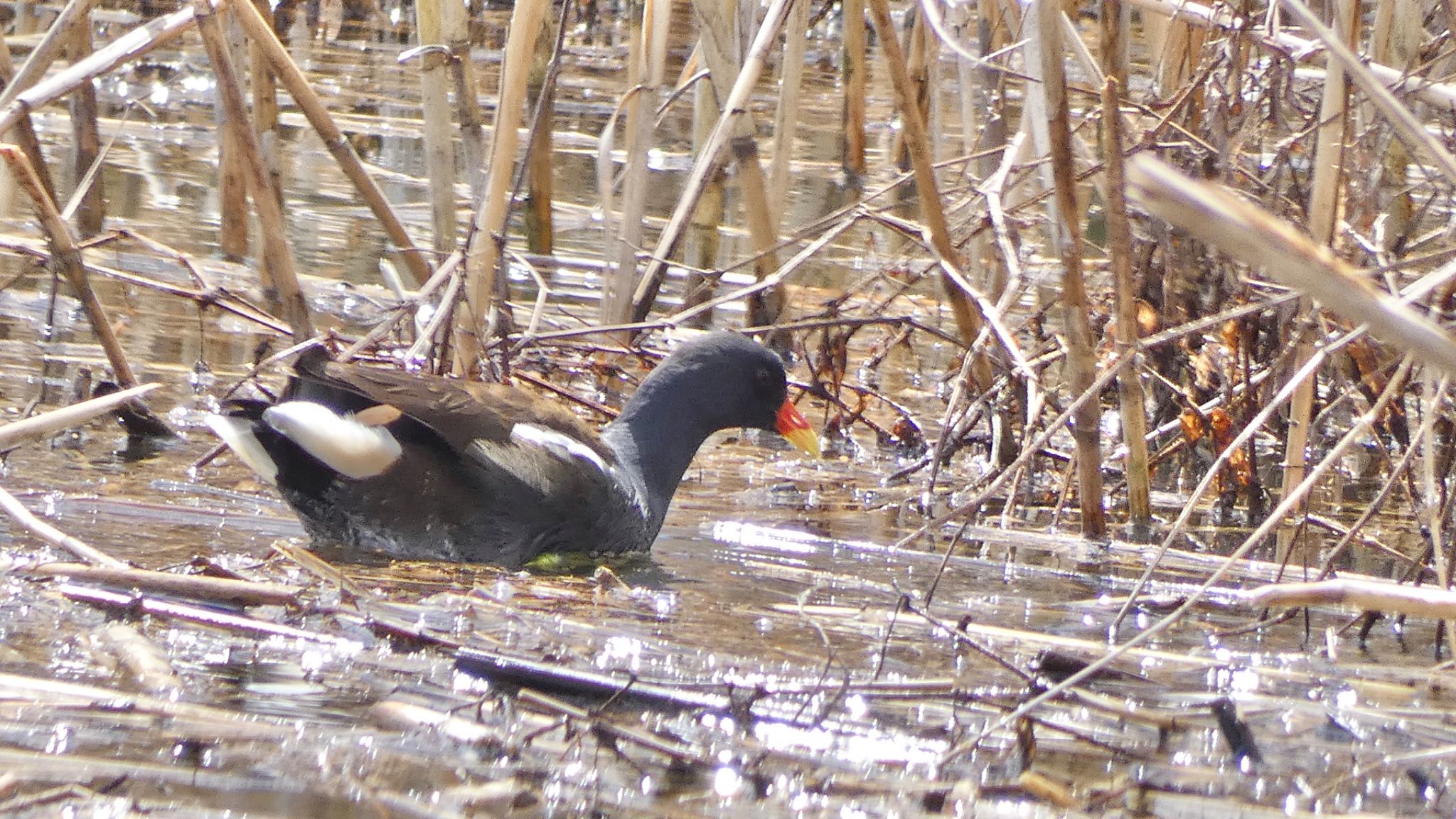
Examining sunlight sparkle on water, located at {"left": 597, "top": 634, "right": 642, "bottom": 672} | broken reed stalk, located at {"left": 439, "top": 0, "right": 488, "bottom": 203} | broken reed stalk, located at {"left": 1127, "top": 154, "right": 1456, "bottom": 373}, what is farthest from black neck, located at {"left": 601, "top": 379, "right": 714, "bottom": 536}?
broken reed stalk, located at {"left": 1127, "top": 154, "right": 1456, "bottom": 373}

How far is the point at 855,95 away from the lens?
6.79 m

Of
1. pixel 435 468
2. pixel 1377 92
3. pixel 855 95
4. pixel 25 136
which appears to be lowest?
pixel 435 468

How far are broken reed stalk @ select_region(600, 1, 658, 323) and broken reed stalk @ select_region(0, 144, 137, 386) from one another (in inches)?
46.5

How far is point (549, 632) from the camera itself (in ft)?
9.01

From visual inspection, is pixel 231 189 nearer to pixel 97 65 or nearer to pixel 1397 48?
pixel 97 65

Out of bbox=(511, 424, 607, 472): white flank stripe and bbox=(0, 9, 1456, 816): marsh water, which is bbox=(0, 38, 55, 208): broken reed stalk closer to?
bbox=(0, 9, 1456, 816): marsh water

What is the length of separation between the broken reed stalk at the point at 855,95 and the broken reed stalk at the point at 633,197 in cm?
132

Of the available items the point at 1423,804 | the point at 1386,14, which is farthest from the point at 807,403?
the point at 1423,804

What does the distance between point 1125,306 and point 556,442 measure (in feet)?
3.78

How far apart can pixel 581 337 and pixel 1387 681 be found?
7.42ft

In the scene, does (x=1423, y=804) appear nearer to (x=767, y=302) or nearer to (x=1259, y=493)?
(x=1259, y=493)

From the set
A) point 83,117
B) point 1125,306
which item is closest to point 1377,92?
point 1125,306

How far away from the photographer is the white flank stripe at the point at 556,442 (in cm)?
357

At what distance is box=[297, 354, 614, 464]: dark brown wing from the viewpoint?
340cm
